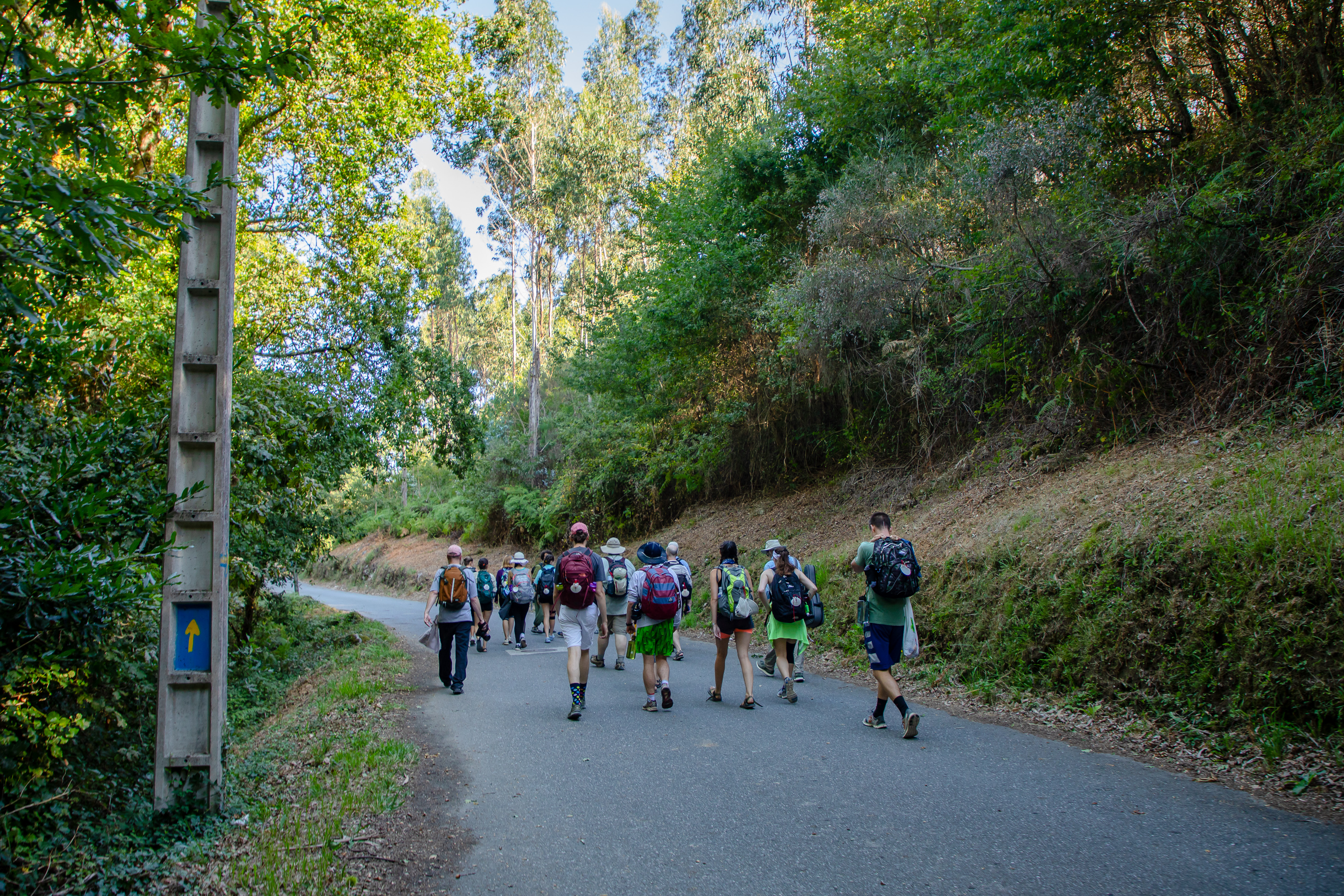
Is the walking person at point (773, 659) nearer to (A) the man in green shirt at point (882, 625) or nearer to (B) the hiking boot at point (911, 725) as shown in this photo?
(A) the man in green shirt at point (882, 625)

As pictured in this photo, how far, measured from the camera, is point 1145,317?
11.2m

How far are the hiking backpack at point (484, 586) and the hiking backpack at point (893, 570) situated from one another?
927 cm

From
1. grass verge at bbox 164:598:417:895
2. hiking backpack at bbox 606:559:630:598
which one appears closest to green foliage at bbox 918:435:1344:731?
hiking backpack at bbox 606:559:630:598

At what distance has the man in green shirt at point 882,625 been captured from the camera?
682 centimetres

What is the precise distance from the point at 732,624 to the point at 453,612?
3554mm

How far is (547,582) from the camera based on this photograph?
13609 mm

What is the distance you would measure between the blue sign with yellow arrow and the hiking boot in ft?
17.2

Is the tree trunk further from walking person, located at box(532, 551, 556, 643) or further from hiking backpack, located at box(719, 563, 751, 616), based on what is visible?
hiking backpack, located at box(719, 563, 751, 616)

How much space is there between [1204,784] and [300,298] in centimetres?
1422

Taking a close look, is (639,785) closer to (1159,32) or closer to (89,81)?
(89,81)

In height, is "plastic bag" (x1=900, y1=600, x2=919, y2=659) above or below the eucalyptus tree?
below

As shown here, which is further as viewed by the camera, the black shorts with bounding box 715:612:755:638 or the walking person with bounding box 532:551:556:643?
the walking person with bounding box 532:551:556:643

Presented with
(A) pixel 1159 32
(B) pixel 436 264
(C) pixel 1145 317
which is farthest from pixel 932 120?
(B) pixel 436 264

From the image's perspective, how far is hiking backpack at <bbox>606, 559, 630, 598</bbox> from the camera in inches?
360
